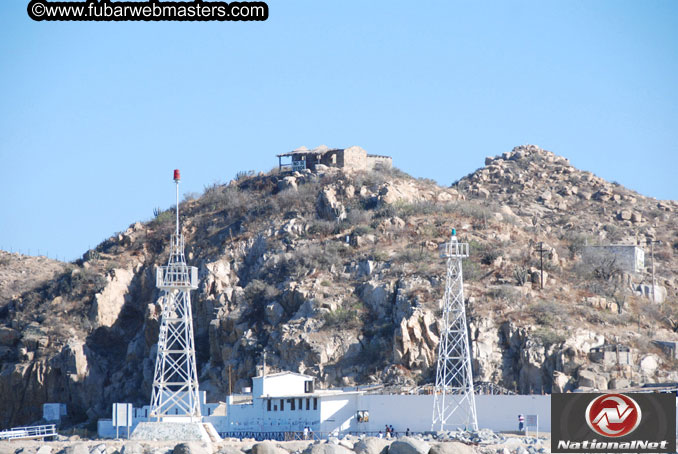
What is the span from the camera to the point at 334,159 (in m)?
96.1

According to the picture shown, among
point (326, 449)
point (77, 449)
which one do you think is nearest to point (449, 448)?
point (326, 449)

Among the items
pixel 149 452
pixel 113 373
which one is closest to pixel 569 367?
pixel 149 452

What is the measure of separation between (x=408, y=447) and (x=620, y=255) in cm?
3926

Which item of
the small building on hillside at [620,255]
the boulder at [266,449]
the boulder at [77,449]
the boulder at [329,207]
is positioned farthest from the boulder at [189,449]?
the small building on hillside at [620,255]

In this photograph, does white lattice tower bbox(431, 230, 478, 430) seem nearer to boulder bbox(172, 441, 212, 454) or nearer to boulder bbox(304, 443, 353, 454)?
boulder bbox(304, 443, 353, 454)

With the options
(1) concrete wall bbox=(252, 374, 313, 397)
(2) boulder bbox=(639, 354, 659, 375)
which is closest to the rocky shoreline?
(1) concrete wall bbox=(252, 374, 313, 397)

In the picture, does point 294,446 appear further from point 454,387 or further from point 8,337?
point 8,337

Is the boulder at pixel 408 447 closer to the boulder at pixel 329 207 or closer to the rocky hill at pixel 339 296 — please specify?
the rocky hill at pixel 339 296

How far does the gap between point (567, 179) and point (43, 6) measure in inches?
2912

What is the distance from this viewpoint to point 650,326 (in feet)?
236

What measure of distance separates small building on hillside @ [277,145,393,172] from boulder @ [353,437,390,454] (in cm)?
4628

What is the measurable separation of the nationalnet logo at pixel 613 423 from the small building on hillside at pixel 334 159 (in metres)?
51.1

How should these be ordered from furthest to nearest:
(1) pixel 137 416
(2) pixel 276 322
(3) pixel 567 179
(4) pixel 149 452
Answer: (3) pixel 567 179, (2) pixel 276 322, (1) pixel 137 416, (4) pixel 149 452

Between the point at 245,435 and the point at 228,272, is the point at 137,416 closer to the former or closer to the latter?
the point at 245,435
